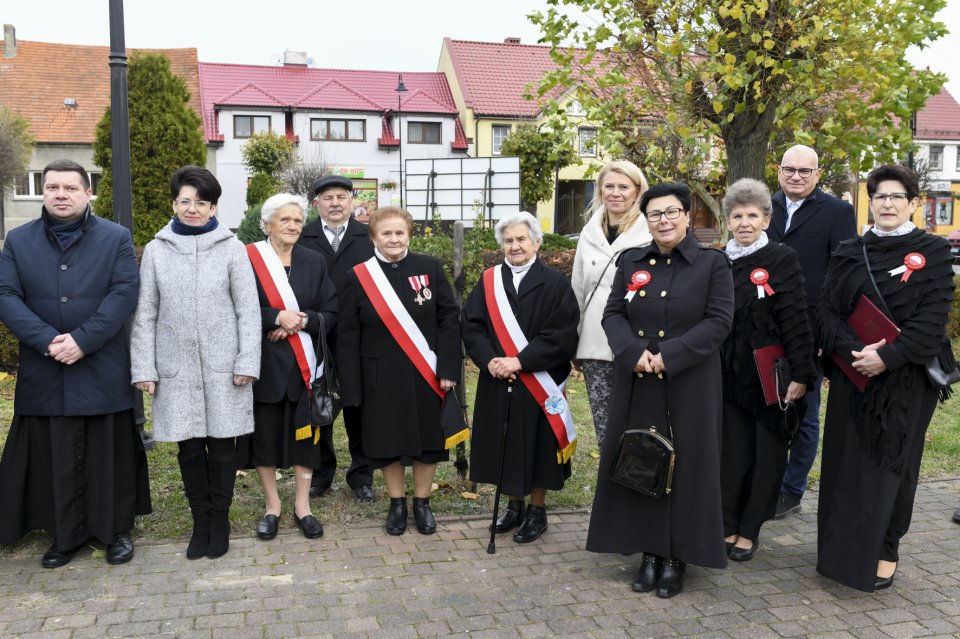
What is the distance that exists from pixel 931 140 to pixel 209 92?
3669 cm

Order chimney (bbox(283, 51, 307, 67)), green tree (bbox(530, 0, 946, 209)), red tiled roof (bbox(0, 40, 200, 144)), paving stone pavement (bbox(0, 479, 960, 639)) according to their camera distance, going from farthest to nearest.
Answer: chimney (bbox(283, 51, 307, 67))
red tiled roof (bbox(0, 40, 200, 144))
green tree (bbox(530, 0, 946, 209))
paving stone pavement (bbox(0, 479, 960, 639))

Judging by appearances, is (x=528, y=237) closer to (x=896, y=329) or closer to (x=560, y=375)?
(x=560, y=375)

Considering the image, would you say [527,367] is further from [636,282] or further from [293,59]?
[293,59]

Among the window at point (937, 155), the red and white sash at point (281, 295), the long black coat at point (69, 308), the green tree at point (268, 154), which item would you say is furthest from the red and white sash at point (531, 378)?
the window at point (937, 155)

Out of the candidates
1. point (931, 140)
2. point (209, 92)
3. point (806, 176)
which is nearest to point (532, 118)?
point (209, 92)

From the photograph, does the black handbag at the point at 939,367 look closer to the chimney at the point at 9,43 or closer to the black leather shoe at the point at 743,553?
the black leather shoe at the point at 743,553

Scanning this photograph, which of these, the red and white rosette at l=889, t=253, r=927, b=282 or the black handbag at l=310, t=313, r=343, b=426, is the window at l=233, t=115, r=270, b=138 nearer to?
the black handbag at l=310, t=313, r=343, b=426

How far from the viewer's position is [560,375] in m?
4.94

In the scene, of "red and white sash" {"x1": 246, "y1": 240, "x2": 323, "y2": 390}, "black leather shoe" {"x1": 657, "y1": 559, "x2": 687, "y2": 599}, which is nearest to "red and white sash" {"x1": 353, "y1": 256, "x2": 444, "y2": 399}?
"red and white sash" {"x1": 246, "y1": 240, "x2": 323, "y2": 390}

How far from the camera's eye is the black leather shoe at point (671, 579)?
4121 millimetres

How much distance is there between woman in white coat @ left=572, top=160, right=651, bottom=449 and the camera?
475 centimetres

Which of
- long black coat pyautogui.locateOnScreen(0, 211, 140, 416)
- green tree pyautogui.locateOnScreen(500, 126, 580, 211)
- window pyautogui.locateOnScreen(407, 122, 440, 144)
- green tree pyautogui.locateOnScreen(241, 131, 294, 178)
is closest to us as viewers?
long black coat pyautogui.locateOnScreen(0, 211, 140, 416)

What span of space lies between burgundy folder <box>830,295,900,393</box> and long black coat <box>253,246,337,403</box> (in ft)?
9.13

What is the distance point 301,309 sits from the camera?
16.0ft
